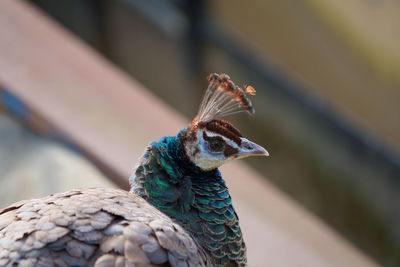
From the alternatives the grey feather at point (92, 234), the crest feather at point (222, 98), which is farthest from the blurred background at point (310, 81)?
the grey feather at point (92, 234)

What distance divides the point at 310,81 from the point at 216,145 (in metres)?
2.25

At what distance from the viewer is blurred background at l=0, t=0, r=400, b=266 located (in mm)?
3584

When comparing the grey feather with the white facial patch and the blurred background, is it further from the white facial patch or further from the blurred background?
the blurred background

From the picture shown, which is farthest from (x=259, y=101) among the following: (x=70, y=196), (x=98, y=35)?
(x=70, y=196)

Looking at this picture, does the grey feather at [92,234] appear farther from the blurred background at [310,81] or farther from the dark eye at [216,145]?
the blurred background at [310,81]

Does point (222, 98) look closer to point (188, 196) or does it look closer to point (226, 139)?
point (226, 139)

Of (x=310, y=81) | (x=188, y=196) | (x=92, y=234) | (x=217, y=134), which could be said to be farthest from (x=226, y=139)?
(x=310, y=81)

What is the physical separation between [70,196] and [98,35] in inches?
125

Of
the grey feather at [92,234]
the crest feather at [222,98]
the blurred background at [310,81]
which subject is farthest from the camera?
the blurred background at [310,81]

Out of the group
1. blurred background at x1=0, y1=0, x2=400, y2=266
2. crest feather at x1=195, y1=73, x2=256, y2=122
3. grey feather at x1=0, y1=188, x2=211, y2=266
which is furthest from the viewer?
blurred background at x1=0, y1=0, x2=400, y2=266

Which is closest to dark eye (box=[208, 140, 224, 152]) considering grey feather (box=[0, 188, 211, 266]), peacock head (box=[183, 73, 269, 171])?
peacock head (box=[183, 73, 269, 171])

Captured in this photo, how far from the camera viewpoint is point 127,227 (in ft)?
5.16

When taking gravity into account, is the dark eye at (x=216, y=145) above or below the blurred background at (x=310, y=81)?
below

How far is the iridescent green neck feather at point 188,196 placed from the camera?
1.76 meters
